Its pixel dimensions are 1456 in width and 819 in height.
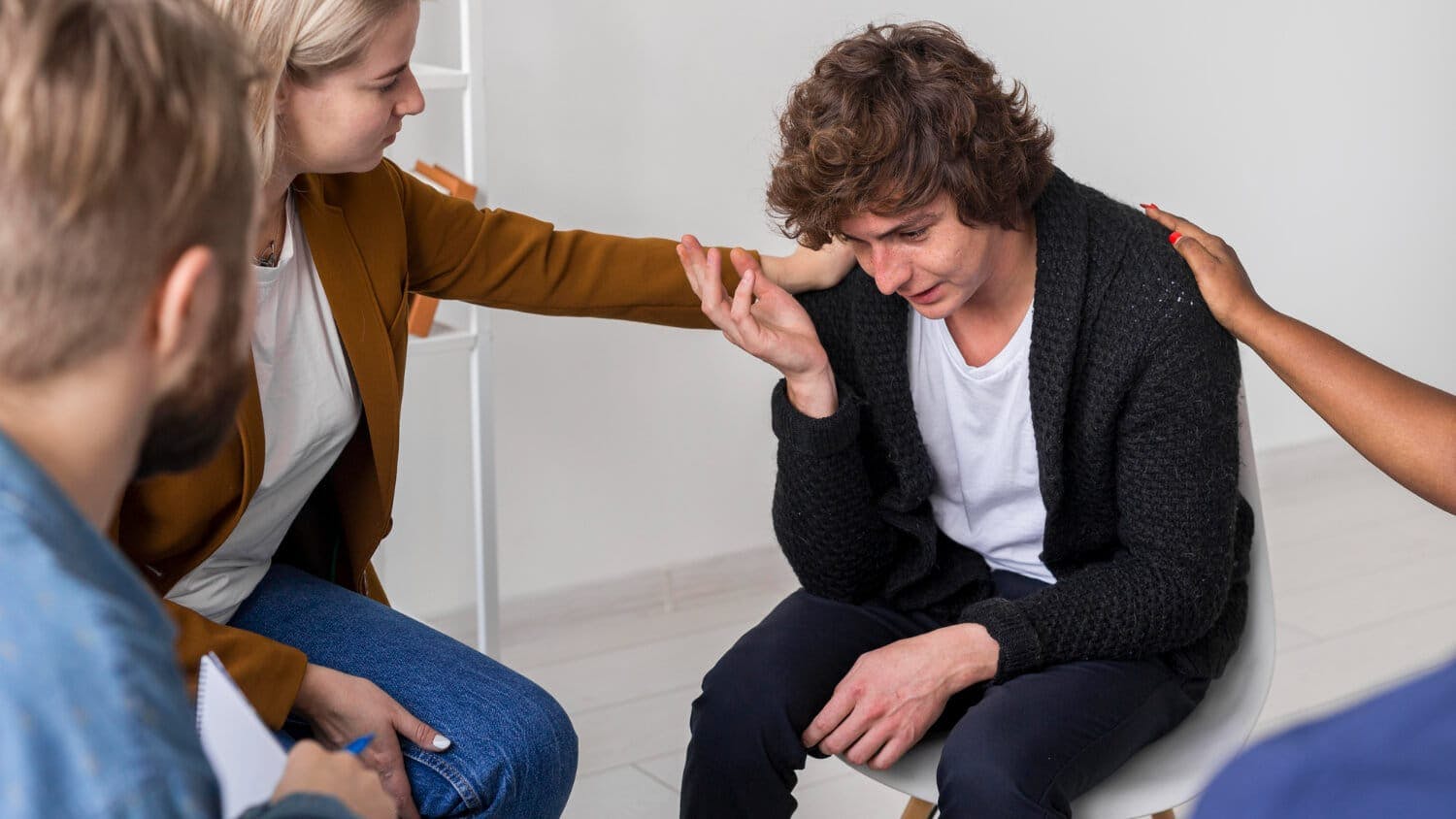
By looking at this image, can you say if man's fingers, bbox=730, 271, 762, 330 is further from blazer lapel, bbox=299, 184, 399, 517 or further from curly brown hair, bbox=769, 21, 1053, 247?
blazer lapel, bbox=299, 184, 399, 517

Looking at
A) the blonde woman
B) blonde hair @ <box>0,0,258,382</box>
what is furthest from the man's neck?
the blonde woman

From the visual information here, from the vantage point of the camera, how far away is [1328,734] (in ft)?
1.68

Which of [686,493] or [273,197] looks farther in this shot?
[686,493]

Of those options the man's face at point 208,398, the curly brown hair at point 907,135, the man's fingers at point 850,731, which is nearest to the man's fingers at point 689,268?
the curly brown hair at point 907,135

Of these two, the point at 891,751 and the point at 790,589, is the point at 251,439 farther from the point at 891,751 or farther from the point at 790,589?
the point at 790,589

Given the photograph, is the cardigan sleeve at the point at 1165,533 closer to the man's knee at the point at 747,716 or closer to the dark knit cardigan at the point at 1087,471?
the dark knit cardigan at the point at 1087,471

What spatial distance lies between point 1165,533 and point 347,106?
0.87 m

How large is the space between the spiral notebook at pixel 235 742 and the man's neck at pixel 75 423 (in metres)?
0.16

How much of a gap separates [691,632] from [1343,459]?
191 cm

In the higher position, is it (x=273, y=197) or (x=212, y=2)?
(x=212, y=2)

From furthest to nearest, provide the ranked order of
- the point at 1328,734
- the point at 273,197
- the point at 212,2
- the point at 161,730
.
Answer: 1. the point at 273,197
2. the point at 212,2
3. the point at 161,730
4. the point at 1328,734

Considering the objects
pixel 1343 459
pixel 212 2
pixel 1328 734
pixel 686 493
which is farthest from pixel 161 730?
pixel 1343 459

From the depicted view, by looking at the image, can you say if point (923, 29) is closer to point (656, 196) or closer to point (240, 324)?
point (240, 324)

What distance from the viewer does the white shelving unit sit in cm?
220
